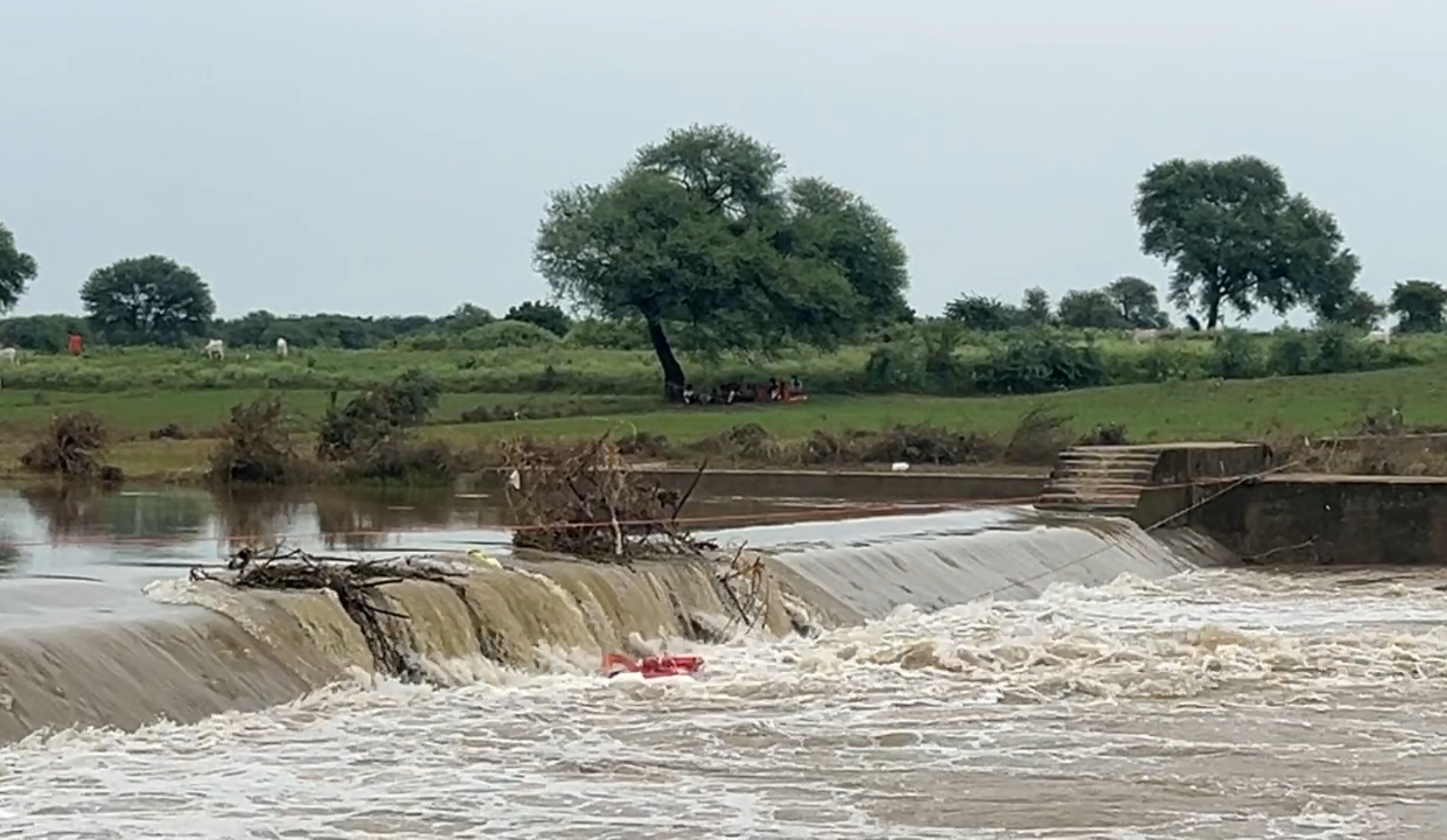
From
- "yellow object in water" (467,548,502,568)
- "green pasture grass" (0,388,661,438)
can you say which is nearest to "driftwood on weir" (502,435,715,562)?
"yellow object in water" (467,548,502,568)

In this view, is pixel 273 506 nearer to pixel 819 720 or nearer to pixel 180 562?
pixel 180 562

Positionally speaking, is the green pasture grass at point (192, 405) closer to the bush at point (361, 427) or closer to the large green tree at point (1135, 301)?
the bush at point (361, 427)

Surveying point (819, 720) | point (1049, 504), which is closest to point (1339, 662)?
point (819, 720)

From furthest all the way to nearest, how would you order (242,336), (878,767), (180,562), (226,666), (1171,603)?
(242,336) < (1171,603) < (180,562) < (226,666) < (878,767)

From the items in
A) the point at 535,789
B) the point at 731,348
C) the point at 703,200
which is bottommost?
the point at 535,789

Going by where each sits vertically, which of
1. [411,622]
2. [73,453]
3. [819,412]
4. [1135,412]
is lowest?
[411,622]

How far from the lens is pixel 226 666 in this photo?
49.8ft

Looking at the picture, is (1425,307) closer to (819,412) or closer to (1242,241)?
(1242,241)

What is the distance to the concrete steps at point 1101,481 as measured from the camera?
110 ft

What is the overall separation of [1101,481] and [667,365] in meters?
29.5

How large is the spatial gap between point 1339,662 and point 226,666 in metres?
9.70

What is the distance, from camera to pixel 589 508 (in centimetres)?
2142

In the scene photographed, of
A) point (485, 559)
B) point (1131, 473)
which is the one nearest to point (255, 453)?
point (1131, 473)

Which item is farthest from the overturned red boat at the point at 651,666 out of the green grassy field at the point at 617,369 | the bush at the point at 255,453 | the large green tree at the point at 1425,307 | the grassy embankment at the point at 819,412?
the large green tree at the point at 1425,307
